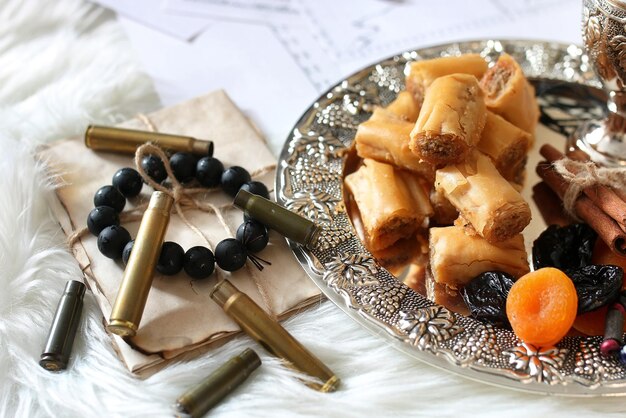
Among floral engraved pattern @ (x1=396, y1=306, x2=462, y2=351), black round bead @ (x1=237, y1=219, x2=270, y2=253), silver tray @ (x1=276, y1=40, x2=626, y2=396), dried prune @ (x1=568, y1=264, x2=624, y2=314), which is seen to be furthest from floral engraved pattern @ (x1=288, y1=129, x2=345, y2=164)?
dried prune @ (x1=568, y1=264, x2=624, y2=314)

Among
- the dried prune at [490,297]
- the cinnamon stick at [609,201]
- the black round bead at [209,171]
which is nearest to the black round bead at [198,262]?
the black round bead at [209,171]

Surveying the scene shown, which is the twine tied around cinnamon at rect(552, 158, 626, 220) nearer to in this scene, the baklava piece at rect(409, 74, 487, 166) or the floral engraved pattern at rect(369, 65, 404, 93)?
the baklava piece at rect(409, 74, 487, 166)

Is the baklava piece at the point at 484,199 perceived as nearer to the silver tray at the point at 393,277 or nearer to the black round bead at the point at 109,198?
the silver tray at the point at 393,277

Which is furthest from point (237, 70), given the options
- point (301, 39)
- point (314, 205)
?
point (314, 205)

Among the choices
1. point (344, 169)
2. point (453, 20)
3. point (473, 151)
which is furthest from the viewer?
point (453, 20)

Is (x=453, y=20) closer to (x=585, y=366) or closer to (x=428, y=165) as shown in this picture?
(x=428, y=165)

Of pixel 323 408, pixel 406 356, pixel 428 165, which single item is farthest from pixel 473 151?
pixel 323 408
